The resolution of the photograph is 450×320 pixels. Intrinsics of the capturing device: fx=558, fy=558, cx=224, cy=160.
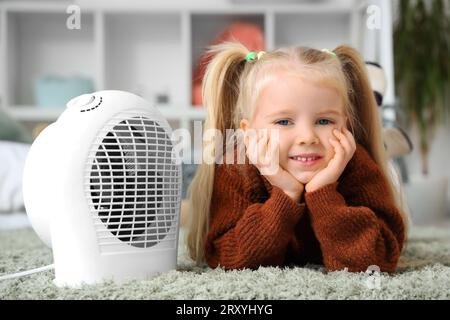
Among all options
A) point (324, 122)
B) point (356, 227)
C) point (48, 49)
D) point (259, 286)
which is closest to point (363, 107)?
point (324, 122)

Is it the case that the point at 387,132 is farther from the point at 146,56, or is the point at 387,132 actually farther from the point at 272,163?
the point at 146,56

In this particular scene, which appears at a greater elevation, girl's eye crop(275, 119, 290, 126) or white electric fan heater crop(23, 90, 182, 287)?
girl's eye crop(275, 119, 290, 126)

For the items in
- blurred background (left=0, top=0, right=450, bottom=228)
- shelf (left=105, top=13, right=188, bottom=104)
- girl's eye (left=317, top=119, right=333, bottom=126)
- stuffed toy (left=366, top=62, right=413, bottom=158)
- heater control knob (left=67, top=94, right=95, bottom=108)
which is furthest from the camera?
shelf (left=105, top=13, right=188, bottom=104)

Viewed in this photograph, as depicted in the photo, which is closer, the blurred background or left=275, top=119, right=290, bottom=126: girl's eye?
left=275, top=119, right=290, bottom=126: girl's eye

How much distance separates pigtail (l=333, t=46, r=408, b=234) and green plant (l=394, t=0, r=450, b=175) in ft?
7.76

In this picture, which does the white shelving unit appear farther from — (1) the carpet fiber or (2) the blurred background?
(1) the carpet fiber

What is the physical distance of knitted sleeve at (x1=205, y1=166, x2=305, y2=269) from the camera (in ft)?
2.95

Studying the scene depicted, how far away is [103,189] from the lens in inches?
31.1

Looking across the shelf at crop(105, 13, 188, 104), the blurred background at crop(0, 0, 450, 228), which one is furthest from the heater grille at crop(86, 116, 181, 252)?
the shelf at crop(105, 13, 188, 104)

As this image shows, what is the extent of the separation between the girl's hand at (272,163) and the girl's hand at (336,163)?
1.1 inches

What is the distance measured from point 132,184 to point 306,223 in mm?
348
